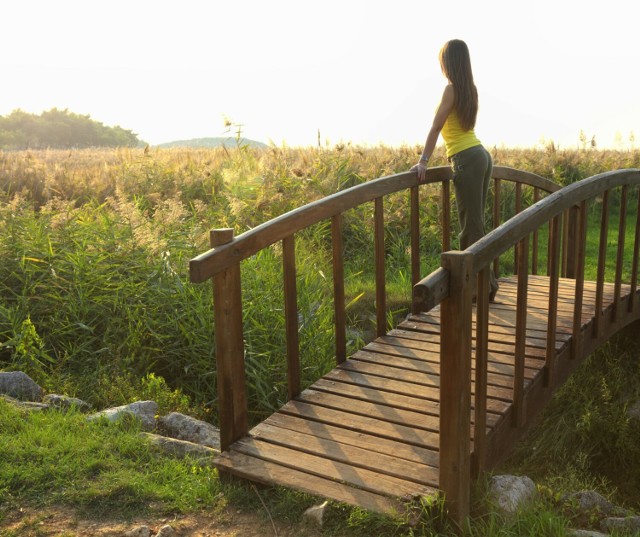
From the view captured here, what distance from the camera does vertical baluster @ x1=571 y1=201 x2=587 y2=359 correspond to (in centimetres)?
416

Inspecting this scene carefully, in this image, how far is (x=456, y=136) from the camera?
497 centimetres

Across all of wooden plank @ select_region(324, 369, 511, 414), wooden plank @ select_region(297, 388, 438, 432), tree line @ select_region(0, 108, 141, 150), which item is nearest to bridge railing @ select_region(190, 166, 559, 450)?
wooden plank @ select_region(297, 388, 438, 432)

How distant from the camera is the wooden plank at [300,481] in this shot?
293cm

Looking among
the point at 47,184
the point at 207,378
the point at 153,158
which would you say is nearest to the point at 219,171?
the point at 153,158

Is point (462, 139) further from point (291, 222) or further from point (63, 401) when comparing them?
point (63, 401)

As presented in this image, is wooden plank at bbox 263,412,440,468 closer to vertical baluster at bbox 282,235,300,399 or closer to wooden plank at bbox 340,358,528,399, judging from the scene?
vertical baluster at bbox 282,235,300,399

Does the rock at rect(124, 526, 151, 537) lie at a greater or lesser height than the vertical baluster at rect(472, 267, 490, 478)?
lesser

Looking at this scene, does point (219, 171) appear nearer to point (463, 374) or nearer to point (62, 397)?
point (62, 397)

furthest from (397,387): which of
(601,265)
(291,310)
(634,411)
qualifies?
(634,411)

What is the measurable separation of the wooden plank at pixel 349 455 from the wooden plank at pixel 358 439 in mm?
28

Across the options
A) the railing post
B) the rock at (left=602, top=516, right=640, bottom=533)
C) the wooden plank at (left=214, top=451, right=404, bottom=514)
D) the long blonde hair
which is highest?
the long blonde hair

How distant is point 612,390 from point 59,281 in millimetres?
5029

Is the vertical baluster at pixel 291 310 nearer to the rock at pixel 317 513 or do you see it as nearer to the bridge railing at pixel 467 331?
the rock at pixel 317 513

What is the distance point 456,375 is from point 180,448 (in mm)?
1646
